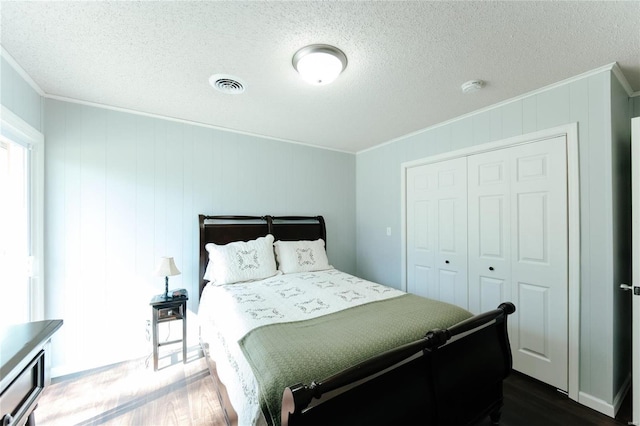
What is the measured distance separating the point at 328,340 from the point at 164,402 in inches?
60.0

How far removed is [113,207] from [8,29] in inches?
56.4

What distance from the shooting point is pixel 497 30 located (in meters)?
1.48

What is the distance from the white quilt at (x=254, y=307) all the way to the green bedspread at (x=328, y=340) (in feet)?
0.27

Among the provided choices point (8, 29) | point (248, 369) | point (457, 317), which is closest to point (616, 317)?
point (457, 317)

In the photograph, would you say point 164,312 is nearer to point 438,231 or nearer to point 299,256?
point 299,256

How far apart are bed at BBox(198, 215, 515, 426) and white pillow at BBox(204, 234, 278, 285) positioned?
0.07 ft

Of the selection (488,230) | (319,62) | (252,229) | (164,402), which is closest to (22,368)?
(164,402)

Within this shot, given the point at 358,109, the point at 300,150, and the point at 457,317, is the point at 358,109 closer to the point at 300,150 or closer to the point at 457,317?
the point at 300,150

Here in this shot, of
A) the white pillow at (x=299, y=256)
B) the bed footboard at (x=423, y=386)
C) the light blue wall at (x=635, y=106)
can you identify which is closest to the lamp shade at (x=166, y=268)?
the white pillow at (x=299, y=256)

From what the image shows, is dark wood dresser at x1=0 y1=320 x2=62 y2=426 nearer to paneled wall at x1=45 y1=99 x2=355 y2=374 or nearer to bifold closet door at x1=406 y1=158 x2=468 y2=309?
paneled wall at x1=45 y1=99 x2=355 y2=374

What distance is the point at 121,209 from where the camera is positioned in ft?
8.33

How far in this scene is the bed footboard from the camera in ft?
3.29

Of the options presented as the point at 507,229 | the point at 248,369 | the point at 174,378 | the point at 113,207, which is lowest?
the point at 174,378

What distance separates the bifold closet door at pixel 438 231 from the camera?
277cm
